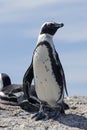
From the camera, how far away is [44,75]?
969 centimetres

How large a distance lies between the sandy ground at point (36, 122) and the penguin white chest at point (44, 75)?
41 cm

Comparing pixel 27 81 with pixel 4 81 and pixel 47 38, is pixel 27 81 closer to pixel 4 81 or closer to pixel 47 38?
pixel 47 38

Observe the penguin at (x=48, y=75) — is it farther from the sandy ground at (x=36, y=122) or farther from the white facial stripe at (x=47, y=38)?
the sandy ground at (x=36, y=122)

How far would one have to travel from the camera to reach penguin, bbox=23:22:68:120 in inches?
381

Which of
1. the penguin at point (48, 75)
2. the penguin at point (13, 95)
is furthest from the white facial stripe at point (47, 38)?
the penguin at point (13, 95)

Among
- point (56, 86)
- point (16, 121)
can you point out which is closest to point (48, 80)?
point (56, 86)

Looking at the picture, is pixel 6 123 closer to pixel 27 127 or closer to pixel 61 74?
pixel 27 127

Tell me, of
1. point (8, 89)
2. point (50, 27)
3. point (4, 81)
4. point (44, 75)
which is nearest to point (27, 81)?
Result: point (44, 75)

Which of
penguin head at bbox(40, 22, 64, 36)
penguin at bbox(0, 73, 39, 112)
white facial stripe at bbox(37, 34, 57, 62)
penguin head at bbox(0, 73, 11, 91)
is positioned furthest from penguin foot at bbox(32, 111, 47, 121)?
penguin head at bbox(0, 73, 11, 91)

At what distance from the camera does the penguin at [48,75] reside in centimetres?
969

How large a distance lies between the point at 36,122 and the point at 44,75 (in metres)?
0.74

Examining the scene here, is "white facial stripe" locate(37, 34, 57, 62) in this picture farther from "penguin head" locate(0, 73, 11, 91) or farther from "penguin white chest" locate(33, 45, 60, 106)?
"penguin head" locate(0, 73, 11, 91)

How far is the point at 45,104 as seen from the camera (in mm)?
9898

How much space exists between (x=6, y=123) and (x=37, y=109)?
117cm
